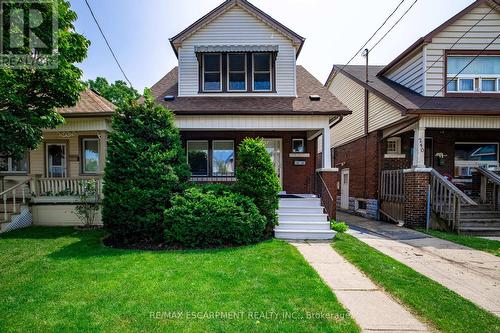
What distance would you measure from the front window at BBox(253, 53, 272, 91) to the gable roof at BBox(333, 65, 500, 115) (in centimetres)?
496

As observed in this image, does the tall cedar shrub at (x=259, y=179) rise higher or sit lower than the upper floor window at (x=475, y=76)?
lower

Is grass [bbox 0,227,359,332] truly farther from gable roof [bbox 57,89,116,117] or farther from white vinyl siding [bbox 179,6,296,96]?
white vinyl siding [bbox 179,6,296,96]

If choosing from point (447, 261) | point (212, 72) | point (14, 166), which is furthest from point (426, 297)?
point (14, 166)

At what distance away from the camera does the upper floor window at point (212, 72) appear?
426 inches

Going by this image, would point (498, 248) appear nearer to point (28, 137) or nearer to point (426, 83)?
point (426, 83)

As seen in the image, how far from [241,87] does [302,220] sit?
5832 millimetres

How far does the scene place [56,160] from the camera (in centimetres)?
1112

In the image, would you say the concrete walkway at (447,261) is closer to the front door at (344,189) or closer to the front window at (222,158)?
the front window at (222,158)

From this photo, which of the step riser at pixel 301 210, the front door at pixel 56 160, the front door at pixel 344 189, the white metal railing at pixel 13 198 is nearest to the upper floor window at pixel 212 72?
the step riser at pixel 301 210

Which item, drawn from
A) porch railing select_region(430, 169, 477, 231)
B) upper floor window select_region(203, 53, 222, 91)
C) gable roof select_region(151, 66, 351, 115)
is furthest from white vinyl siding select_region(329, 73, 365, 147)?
upper floor window select_region(203, 53, 222, 91)

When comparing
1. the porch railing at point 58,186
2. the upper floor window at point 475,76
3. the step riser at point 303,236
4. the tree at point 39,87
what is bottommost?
the step riser at point 303,236

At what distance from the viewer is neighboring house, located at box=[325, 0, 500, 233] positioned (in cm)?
969

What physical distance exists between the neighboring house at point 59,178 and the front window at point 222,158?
405 centimetres

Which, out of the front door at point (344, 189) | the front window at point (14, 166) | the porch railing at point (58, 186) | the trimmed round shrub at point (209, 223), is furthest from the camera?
the front door at point (344, 189)
